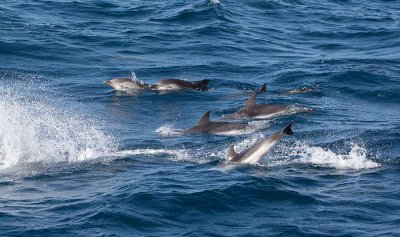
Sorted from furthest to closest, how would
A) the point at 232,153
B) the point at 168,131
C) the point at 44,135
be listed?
the point at 168,131 < the point at 44,135 < the point at 232,153

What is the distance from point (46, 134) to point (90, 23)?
16.4 metres

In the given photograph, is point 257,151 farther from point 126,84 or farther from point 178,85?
point 126,84

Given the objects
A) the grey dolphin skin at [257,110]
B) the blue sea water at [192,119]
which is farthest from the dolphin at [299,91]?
the grey dolphin skin at [257,110]

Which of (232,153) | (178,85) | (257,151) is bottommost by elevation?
(178,85)

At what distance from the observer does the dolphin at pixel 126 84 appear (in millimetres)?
27438

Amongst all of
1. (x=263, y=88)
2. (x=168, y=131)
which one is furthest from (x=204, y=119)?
(x=263, y=88)

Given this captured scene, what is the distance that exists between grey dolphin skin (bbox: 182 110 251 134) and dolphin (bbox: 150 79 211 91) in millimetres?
4562

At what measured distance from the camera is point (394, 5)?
45500mm

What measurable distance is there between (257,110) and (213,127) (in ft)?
6.63

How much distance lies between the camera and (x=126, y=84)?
27484mm

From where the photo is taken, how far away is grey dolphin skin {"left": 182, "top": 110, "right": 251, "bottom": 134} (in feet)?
73.4

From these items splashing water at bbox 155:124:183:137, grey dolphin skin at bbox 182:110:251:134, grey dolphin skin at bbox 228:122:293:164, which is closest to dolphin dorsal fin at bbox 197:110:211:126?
grey dolphin skin at bbox 182:110:251:134

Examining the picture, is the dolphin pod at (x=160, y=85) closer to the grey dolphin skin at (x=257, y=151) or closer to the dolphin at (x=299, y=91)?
the dolphin at (x=299, y=91)

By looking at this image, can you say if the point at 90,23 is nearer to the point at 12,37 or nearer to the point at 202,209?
the point at 12,37
